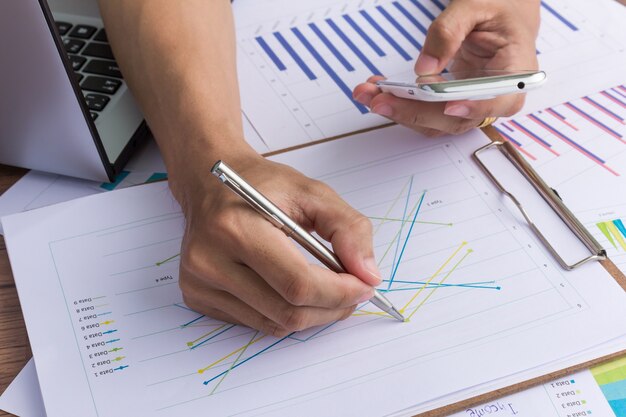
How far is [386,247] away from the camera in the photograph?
61cm

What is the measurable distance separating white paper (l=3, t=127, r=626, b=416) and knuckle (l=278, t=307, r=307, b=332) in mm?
35

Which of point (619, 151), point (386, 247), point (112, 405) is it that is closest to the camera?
point (112, 405)

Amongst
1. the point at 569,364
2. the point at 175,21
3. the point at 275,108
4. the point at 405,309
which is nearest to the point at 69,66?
the point at 175,21

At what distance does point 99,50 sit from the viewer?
2.64 ft

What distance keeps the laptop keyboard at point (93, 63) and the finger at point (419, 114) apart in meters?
0.30

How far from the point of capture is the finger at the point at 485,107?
A: 65 cm

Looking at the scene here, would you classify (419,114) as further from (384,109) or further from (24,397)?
(24,397)

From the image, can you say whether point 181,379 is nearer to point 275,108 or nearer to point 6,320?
point 6,320

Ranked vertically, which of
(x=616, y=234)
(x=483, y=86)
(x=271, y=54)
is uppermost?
(x=483, y=86)

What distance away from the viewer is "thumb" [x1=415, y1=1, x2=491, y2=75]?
69 cm

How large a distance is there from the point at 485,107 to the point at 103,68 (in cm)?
44

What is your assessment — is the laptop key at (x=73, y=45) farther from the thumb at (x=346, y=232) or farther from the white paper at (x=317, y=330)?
the thumb at (x=346, y=232)

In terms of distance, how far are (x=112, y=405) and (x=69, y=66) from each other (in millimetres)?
296

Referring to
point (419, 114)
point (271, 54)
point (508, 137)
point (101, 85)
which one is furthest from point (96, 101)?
point (508, 137)
